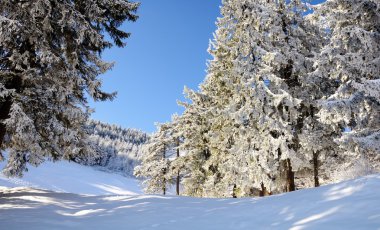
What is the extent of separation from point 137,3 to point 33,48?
4.28m

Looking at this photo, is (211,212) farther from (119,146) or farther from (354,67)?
(119,146)

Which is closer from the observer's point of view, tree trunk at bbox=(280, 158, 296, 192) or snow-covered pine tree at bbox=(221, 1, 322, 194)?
tree trunk at bbox=(280, 158, 296, 192)

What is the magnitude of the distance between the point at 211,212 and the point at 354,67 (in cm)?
999

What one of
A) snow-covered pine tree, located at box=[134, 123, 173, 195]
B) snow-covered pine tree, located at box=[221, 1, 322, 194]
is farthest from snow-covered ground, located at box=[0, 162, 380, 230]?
snow-covered pine tree, located at box=[134, 123, 173, 195]

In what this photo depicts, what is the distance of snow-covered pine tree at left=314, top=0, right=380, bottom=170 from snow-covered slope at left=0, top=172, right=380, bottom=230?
640cm

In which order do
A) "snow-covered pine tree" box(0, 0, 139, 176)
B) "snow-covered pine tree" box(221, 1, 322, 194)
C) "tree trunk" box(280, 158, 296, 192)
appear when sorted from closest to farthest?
"snow-covered pine tree" box(0, 0, 139, 176), "tree trunk" box(280, 158, 296, 192), "snow-covered pine tree" box(221, 1, 322, 194)

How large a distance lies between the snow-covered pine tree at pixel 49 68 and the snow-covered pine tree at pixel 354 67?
357 inches

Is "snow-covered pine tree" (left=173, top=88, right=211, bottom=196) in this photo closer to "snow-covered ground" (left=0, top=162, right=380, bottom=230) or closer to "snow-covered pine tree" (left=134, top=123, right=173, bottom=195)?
"snow-covered pine tree" (left=134, top=123, right=173, bottom=195)

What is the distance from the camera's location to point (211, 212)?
878 centimetres

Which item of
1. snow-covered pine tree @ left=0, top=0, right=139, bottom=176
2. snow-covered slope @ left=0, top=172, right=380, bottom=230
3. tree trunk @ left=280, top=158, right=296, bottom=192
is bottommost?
snow-covered slope @ left=0, top=172, right=380, bottom=230

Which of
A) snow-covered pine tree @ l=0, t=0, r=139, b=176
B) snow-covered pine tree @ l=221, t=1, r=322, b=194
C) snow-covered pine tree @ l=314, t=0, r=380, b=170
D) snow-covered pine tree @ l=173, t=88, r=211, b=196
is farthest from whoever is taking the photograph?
snow-covered pine tree @ l=173, t=88, r=211, b=196

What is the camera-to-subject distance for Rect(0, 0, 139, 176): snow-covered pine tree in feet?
32.8

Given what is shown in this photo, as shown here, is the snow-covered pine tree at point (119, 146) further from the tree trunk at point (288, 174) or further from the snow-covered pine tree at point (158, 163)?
the tree trunk at point (288, 174)

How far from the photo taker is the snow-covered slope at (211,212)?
20.1 ft
